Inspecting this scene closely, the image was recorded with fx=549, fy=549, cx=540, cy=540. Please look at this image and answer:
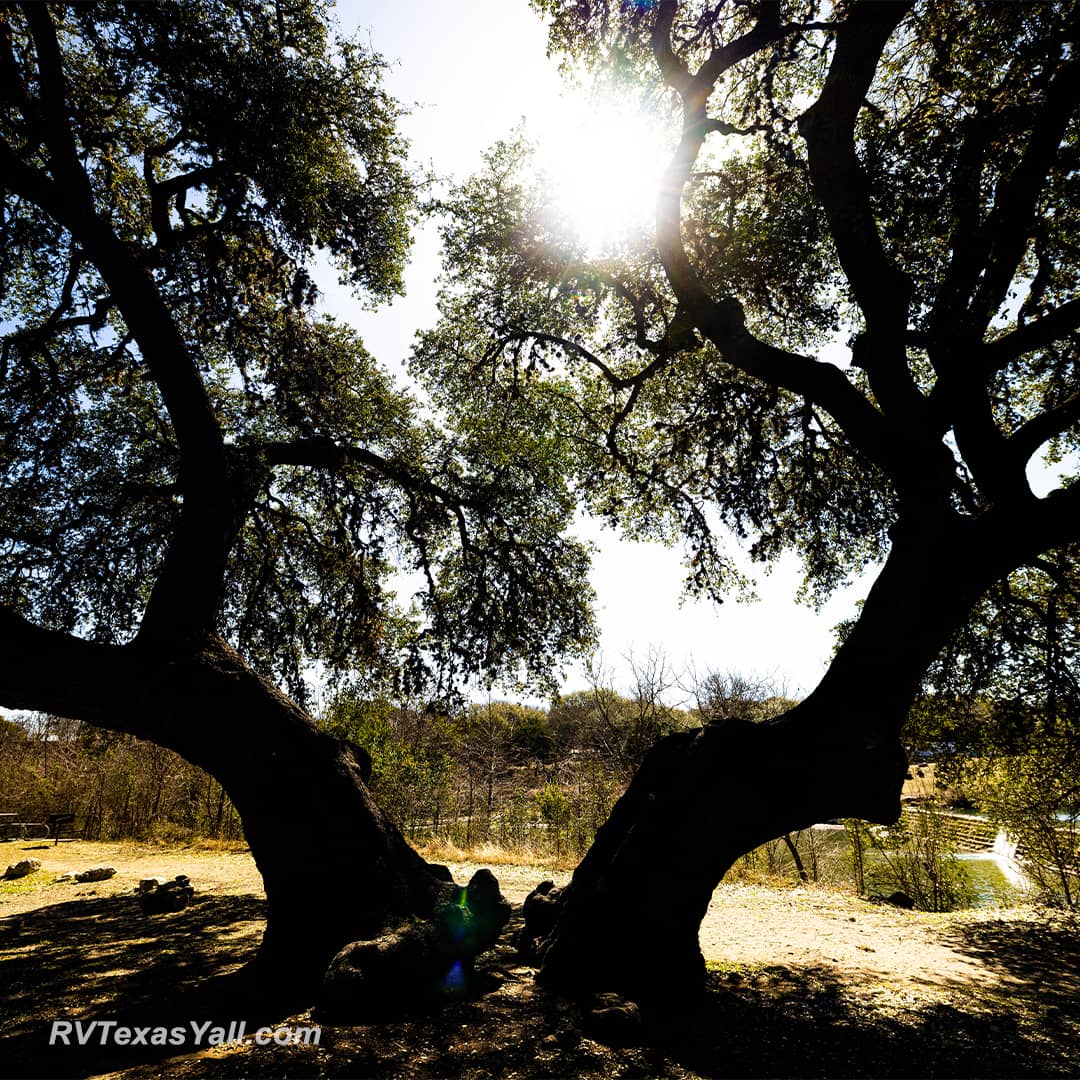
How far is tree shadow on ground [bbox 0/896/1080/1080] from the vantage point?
285cm

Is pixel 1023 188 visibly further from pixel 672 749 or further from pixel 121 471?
pixel 121 471

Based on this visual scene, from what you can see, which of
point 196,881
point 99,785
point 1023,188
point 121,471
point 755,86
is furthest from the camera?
point 99,785

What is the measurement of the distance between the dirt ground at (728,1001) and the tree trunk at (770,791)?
1.39 ft

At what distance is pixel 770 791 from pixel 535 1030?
2.12m

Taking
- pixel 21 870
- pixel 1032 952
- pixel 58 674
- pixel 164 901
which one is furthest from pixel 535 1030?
pixel 21 870

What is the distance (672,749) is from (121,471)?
7569 millimetres

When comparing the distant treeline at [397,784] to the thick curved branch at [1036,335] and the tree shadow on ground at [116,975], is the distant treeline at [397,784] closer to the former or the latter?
the tree shadow on ground at [116,975]

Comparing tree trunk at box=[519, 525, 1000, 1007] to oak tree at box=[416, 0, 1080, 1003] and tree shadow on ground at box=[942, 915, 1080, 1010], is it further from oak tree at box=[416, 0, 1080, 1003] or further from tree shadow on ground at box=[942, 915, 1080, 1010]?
tree shadow on ground at box=[942, 915, 1080, 1010]

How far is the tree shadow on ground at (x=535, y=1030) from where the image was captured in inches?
112

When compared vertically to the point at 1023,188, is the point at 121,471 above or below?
below

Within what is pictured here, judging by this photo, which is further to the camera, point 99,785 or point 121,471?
point 99,785

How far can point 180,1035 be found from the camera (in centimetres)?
317

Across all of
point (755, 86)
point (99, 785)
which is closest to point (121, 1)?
point (755, 86)

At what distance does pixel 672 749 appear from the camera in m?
4.58
